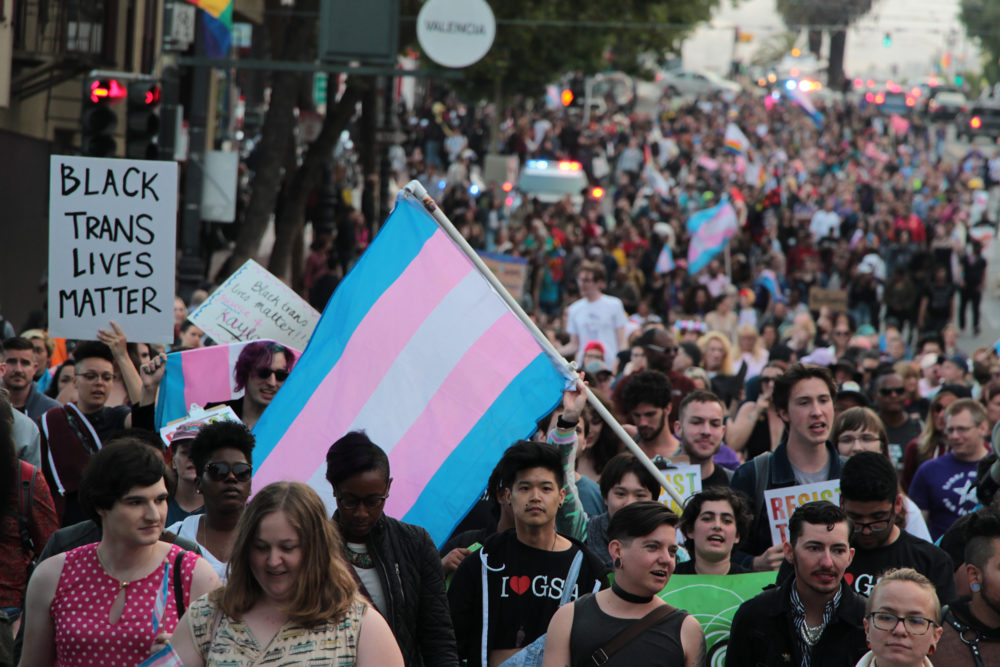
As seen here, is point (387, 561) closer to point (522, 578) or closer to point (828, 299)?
point (522, 578)

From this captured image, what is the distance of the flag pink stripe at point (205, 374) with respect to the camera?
26.7ft

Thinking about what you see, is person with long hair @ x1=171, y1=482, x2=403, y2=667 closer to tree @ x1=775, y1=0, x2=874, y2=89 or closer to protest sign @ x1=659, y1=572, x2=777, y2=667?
protest sign @ x1=659, y1=572, x2=777, y2=667

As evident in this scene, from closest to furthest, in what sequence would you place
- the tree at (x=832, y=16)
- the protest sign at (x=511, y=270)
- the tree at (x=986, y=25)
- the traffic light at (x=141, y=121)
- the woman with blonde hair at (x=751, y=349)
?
1. the traffic light at (x=141, y=121)
2. the woman with blonde hair at (x=751, y=349)
3. the protest sign at (x=511, y=270)
4. the tree at (x=986, y=25)
5. the tree at (x=832, y=16)

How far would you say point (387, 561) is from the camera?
5.43m

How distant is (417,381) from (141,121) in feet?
25.9

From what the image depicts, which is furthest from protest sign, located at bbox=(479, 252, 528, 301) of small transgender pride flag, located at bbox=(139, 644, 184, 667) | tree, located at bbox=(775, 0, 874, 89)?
tree, located at bbox=(775, 0, 874, 89)

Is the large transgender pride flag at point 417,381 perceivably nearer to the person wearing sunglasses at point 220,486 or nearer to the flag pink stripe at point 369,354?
the flag pink stripe at point 369,354

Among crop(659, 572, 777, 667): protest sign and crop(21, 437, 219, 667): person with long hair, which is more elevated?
crop(21, 437, 219, 667): person with long hair

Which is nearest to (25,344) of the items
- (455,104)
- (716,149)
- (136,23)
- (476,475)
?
(476,475)

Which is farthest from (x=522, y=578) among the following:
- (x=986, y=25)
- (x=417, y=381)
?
(x=986, y=25)

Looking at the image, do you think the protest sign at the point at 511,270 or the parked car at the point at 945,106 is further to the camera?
the parked car at the point at 945,106

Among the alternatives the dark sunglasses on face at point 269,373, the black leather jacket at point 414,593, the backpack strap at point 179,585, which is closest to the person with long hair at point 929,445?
the dark sunglasses on face at point 269,373

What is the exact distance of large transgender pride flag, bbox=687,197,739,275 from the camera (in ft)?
79.6

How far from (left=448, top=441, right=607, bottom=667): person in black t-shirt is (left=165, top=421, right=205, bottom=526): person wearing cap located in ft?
4.00
